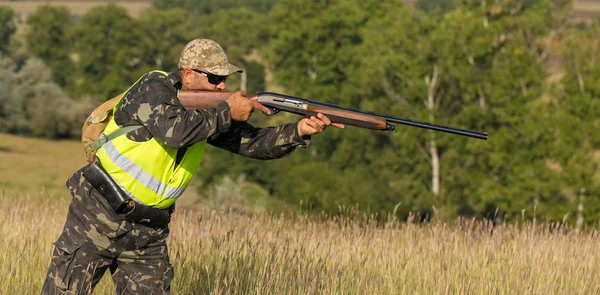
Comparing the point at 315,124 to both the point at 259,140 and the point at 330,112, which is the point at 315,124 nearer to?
the point at 330,112

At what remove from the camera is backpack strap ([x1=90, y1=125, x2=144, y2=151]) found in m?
4.91

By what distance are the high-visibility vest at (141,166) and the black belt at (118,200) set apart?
34 millimetres

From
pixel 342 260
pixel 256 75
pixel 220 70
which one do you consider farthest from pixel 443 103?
pixel 220 70

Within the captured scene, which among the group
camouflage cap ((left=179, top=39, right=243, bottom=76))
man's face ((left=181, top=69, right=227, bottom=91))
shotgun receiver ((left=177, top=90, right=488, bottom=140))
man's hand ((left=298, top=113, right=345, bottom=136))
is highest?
camouflage cap ((left=179, top=39, right=243, bottom=76))

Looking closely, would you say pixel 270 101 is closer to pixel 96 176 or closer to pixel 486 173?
pixel 96 176

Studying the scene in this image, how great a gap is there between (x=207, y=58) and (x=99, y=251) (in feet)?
4.14

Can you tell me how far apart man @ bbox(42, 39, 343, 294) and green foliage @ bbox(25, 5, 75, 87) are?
97332 mm

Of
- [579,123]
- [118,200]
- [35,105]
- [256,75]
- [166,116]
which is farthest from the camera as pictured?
[256,75]

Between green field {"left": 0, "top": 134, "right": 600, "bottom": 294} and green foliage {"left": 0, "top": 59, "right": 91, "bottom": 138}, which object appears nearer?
green field {"left": 0, "top": 134, "right": 600, "bottom": 294}

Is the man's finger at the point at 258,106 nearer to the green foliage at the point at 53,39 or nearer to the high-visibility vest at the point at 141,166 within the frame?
the high-visibility vest at the point at 141,166

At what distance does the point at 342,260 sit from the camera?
22.6 feet

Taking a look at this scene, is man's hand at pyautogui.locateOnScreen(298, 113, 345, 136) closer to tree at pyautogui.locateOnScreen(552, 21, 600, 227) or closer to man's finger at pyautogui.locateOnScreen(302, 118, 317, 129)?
man's finger at pyautogui.locateOnScreen(302, 118, 317, 129)

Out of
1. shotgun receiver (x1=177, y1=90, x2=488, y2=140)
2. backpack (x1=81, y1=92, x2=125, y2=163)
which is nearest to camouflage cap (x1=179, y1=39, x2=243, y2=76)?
shotgun receiver (x1=177, y1=90, x2=488, y2=140)

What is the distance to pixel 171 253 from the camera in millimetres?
6812
